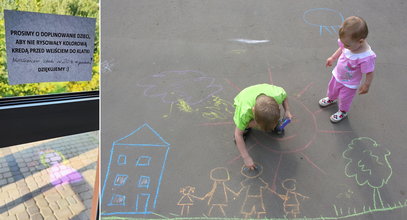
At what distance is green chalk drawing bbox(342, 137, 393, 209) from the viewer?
230 centimetres

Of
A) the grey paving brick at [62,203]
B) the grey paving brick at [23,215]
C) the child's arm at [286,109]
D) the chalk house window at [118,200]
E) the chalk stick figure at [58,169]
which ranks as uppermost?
the child's arm at [286,109]

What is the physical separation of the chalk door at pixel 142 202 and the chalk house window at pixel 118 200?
0.10m

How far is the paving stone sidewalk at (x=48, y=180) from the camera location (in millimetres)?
4824

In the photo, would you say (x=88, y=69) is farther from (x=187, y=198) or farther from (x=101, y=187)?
(x=187, y=198)

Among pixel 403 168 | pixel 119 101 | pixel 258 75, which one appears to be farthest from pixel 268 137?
pixel 119 101

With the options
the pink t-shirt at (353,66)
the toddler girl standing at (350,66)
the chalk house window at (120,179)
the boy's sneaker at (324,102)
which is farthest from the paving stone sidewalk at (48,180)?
the pink t-shirt at (353,66)

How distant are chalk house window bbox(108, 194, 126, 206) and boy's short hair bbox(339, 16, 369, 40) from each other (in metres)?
2.05

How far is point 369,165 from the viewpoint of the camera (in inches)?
93.8

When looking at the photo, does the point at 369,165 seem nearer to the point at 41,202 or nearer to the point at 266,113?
the point at 266,113

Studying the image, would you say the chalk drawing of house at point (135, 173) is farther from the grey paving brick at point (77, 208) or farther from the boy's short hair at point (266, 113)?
the grey paving brick at point (77, 208)

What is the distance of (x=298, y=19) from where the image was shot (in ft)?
10.9

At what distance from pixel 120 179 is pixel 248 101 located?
111cm

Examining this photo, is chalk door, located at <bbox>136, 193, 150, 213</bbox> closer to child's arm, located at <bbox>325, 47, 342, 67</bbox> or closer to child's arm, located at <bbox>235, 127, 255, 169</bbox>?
child's arm, located at <bbox>235, 127, 255, 169</bbox>

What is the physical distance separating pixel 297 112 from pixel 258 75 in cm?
49
